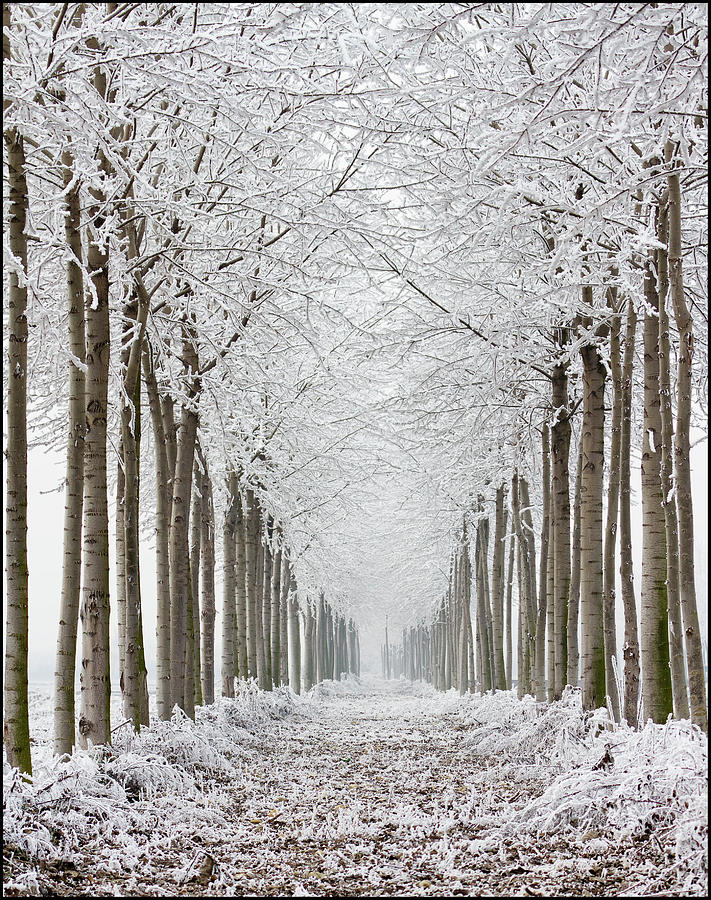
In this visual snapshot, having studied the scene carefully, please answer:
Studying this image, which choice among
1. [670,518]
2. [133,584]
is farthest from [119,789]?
[670,518]

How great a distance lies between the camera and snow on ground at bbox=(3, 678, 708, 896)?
467 centimetres

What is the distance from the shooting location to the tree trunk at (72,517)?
6.48 meters

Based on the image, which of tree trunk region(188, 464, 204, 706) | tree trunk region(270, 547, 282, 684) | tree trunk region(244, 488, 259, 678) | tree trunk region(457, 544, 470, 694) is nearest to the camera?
tree trunk region(188, 464, 204, 706)

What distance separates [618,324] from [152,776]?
246 inches

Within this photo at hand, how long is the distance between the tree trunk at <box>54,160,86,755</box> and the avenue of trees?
0.9 inches

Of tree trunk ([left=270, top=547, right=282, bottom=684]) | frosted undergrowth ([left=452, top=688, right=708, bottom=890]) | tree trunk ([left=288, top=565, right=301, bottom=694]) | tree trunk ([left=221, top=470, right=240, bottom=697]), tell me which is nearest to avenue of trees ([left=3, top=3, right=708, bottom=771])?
tree trunk ([left=221, top=470, right=240, bottom=697])

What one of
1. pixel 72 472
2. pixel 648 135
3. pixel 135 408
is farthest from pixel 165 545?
pixel 648 135

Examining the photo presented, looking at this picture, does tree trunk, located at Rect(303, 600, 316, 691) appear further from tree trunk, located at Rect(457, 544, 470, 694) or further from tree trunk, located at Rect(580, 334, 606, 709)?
tree trunk, located at Rect(580, 334, 606, 709)

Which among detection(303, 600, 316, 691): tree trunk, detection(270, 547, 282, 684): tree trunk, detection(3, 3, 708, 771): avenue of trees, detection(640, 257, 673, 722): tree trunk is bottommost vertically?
detection(303, 600, 316, 691): tree trunk

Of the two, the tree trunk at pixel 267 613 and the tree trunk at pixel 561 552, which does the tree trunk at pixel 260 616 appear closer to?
the tree trunk at pixel 267 613

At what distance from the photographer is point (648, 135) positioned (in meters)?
5.99

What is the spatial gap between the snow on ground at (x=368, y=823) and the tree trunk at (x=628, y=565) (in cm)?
41

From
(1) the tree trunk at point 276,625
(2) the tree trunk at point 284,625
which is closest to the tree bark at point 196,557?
(1) the tree trunk at point 276,625

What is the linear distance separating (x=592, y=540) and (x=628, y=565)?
21.6 inches
